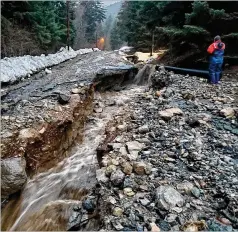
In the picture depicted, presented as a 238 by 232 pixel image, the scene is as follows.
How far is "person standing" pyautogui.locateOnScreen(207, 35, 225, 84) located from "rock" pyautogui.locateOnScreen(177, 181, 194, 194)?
19.2 ft

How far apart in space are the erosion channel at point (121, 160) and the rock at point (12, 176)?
2 centimetres

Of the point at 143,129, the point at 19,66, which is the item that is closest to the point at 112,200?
the point at 143,129

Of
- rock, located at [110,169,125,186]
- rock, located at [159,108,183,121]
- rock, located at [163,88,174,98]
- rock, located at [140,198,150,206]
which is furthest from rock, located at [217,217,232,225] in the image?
rock, located at [163,88,174,98]

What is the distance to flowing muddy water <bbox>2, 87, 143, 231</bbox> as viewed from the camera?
4.82 meters

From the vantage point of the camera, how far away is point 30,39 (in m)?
16.7

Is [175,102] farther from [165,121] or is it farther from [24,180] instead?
[24,180]

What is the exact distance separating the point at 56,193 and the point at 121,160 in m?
1.59

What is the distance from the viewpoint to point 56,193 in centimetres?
561

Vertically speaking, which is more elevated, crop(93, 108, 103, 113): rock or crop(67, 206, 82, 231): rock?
crop(67, 206, 82, 231): rock

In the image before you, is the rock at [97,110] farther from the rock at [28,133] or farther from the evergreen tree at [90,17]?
the evergreen tree at [90,17]

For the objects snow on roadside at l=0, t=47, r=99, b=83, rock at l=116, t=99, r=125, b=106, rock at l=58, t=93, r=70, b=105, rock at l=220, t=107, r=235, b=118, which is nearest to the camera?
rock at l=220, t=107, r=235, b=118

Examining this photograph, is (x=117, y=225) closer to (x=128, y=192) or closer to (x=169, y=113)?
(x=128, y=192)

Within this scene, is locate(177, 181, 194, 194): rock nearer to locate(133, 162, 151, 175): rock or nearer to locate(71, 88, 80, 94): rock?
locate(133, 162, 151, 175): rock

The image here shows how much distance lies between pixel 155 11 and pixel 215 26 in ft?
23.0
